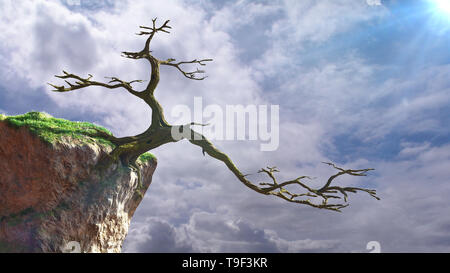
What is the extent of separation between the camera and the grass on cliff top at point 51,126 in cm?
977

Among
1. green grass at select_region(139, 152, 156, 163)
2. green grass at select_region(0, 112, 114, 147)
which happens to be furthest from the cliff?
green grass at select_region(139, 152, 156, 163)

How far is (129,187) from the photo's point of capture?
11398mm

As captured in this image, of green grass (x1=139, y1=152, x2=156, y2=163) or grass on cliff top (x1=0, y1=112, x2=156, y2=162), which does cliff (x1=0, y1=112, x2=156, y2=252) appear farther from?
green grass (x1=139, y1=152, x2=156, y2=163)

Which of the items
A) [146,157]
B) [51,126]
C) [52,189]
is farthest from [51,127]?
[146,157]

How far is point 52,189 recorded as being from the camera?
9602mm

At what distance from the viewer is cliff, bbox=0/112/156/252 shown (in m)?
9.17

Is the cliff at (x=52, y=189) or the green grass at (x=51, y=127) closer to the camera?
the cliff at (x=52, y=189)

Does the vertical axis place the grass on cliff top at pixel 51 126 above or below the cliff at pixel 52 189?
above

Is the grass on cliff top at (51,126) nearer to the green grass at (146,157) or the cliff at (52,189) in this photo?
the cliff at (52,189)

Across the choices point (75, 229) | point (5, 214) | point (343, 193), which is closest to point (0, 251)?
point (5, 214)

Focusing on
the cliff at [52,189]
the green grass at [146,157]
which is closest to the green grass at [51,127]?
the cliff at [52,189]
